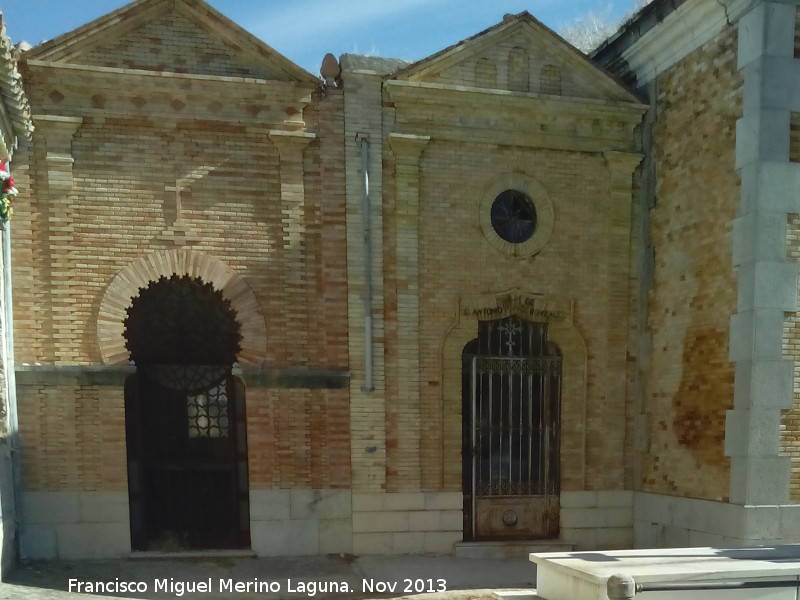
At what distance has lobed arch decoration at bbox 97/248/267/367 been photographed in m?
6.62

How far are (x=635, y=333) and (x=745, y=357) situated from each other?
1.70 m

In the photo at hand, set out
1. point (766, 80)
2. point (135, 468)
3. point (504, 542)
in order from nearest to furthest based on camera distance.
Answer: point (766, 80), point (135, 468), point (504, 542)

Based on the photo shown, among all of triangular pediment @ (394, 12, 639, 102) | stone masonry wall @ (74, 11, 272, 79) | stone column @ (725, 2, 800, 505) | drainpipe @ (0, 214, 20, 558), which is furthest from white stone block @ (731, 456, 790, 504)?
drainpipe @ (0, 214, 20, 558)

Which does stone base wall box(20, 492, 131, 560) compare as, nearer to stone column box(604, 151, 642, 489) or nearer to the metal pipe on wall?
the metal pipe on wall

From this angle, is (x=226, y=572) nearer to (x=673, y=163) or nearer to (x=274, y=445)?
(x=274, y=445)

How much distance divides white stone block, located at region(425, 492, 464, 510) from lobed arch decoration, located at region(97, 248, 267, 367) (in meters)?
2.77

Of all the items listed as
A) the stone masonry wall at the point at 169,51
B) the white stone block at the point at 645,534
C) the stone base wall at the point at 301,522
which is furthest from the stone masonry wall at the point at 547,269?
the stone masonry wall at the point at 169,51

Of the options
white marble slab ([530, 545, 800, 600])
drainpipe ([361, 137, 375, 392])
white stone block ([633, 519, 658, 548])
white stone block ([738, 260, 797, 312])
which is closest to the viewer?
white marble slab ([530, 545, 800, 600])

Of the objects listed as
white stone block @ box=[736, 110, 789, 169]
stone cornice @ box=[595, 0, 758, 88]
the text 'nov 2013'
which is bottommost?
the text 'nov 2013'

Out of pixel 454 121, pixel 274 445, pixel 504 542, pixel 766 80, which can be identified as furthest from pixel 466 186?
pixel 504 542

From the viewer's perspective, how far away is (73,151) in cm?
664

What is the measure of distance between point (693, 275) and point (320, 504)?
216 inches

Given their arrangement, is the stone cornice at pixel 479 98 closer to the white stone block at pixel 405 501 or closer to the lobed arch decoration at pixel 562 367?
the lobed arch decoration at pixel 562 367

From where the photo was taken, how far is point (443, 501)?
7.38 meters
